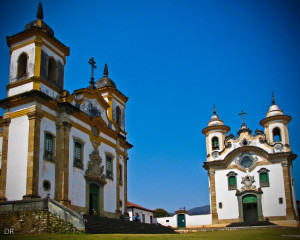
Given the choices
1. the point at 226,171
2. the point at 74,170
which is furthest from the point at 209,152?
the point at 74,170

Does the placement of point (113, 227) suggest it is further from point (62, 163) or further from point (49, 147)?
point (49, 147)

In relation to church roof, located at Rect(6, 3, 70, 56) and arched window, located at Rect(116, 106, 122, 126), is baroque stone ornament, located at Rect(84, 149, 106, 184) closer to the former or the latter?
arched window, located at Rect(116, 106, 122, 126)

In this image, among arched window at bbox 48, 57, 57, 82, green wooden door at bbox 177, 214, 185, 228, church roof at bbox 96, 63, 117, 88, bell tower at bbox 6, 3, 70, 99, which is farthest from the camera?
green wooden door at bbox 177, 214, 185, 228

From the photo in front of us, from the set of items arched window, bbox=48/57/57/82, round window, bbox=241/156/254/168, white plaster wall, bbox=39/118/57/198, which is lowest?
white plaster wall, bbox=39/118/57/198

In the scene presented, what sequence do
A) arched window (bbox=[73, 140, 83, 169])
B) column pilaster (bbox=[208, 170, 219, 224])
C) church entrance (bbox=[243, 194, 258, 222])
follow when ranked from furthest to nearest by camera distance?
column pilaster (bbox=[208, 170, 219, 224])
church entrance (bbox=[243, 194, 258, 222])
arched window (bbox=[73, 140, 83, 169])

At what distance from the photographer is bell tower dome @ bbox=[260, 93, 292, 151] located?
4009cm

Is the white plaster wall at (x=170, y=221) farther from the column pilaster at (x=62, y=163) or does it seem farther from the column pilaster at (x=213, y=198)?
the column pilaster at (x=62, y=163)

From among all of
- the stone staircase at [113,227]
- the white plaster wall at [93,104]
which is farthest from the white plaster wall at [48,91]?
the stone staircase at [113,227]

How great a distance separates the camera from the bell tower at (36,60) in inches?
872

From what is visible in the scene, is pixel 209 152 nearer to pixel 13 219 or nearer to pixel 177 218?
pixel 177 218

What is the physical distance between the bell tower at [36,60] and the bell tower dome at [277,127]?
2559 cm

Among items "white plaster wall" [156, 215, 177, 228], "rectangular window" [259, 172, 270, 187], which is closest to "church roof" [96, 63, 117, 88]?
"rectangular window" [259, 172, 270, 187]

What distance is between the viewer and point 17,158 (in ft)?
67.0

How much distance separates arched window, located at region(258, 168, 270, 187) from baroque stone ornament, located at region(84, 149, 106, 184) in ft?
66.9
